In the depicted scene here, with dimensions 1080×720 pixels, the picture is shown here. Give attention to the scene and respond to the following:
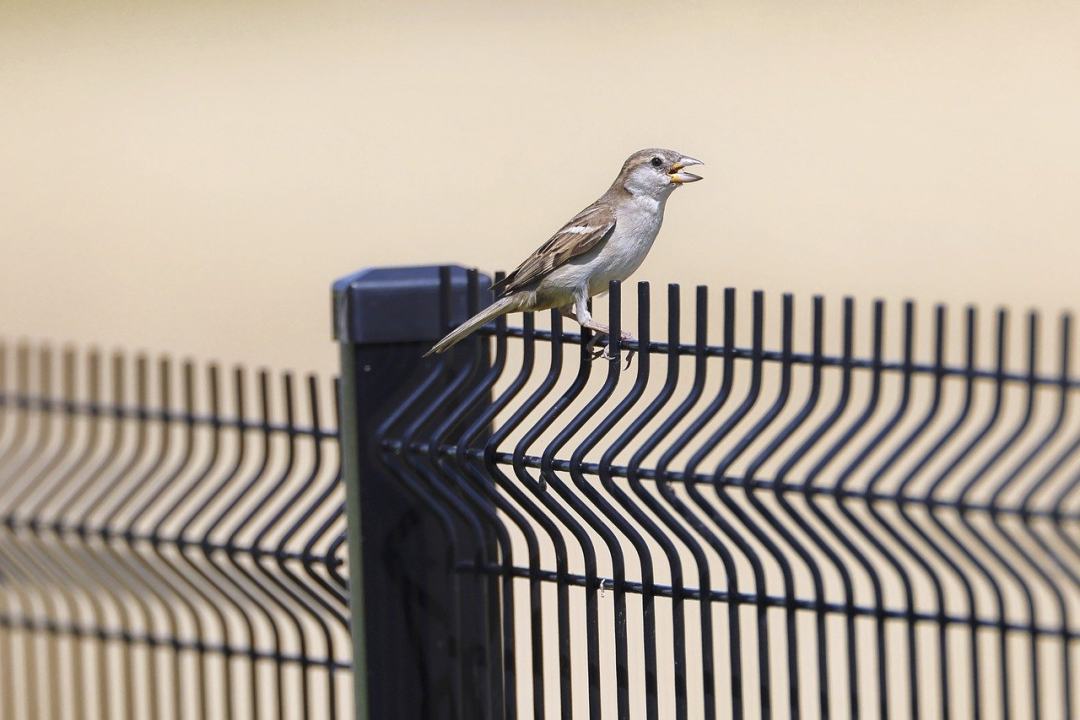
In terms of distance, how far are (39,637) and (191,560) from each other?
1.14m

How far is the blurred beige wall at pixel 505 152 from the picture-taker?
1603cm

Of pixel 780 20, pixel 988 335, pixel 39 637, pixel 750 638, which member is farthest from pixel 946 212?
pixel 39 637

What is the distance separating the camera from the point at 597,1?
80.7 ft

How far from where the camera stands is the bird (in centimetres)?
662

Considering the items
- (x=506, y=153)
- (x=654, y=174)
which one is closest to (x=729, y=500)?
(x=654, y=174)

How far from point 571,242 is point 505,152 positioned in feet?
41.2

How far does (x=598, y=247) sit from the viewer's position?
6.89 m

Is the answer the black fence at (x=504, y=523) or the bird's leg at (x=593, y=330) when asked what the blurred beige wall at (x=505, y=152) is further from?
the bird's leg at (x=593, y=330)

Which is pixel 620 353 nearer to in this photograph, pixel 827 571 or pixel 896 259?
pixel 827 571

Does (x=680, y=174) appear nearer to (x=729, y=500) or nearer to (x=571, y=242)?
(x=571, y=242)

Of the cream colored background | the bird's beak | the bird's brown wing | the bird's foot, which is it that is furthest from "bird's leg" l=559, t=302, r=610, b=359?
the cream colored background

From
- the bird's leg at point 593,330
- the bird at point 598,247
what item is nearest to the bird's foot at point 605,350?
the bird's leg at point 593,330

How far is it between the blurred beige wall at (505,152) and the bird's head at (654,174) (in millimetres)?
7145

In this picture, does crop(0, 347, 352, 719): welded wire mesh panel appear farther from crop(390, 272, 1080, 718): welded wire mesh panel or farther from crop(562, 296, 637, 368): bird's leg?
crop(562, 296, 637, 368): bird's leg
